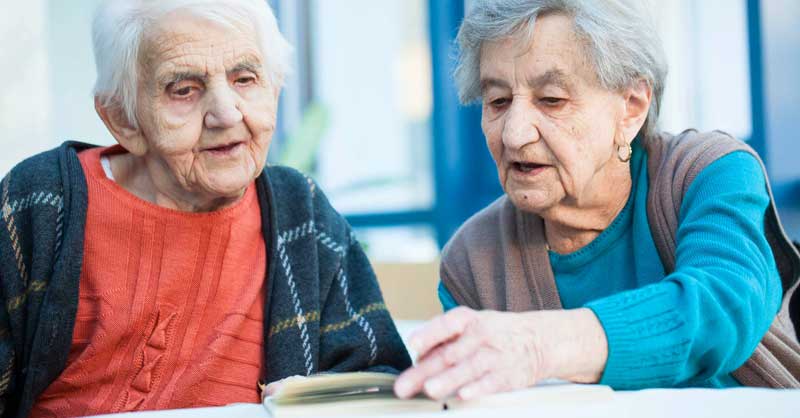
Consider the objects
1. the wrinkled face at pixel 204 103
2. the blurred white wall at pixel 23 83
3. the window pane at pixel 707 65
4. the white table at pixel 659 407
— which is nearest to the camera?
the white table at pixel 659 407

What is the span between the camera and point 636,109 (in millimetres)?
1703

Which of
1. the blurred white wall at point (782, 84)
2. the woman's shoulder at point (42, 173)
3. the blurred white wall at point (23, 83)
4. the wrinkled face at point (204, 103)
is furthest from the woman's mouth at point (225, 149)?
the blurred white wall at point (23, 83)

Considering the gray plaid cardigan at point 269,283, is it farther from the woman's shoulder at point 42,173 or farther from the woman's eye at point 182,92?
the woman's eye at point 182,92

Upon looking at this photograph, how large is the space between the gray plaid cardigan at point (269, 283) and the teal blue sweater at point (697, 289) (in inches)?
20.9

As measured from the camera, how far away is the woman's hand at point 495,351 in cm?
107

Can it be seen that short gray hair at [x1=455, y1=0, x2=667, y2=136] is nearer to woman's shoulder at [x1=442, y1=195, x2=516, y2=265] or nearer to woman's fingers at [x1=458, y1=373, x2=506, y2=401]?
woman's shoulder at [x1=442, y1=195, x2=516, y2=265]

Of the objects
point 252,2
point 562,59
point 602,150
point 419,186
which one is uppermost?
point 252,2

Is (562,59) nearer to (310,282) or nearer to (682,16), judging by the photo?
(310,282)

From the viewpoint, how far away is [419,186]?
17.2 feet

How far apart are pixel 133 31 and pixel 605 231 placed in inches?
41.3

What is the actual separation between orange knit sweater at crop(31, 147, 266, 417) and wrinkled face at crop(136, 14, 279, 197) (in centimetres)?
Result: 12

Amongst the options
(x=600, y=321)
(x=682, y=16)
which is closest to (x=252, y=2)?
(x=600, y=321)

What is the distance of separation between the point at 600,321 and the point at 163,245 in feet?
3.21

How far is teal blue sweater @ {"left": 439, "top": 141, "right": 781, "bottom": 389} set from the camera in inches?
47.9
